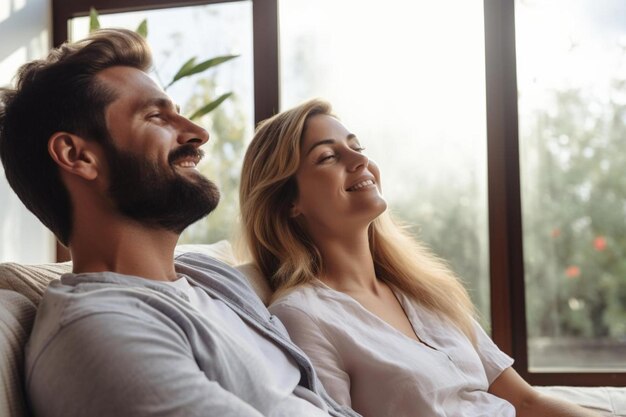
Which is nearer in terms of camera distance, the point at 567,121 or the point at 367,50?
the point at 567,121

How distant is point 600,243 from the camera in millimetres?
2822

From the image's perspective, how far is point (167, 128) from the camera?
4.57 ft

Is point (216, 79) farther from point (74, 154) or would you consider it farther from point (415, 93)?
point (74, 154)

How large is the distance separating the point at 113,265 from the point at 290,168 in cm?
68

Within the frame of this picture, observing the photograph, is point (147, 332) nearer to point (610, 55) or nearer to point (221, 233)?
point (221, 233)

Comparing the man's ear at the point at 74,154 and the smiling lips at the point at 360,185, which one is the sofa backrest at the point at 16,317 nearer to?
the man's ear at the point at 74,154

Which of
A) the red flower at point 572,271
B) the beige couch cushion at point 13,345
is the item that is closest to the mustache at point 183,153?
the beige couch cushion at point 13,345

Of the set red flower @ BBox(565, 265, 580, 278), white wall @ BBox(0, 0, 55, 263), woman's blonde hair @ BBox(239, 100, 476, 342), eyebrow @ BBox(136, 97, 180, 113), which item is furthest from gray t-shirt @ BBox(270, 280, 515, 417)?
white wall @ BBox(0, 0, 55, 263)

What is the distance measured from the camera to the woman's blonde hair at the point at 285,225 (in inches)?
74.5

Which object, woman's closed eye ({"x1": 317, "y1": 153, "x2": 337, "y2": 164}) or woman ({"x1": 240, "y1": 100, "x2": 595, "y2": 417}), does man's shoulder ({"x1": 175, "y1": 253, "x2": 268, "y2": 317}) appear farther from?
woman's closed eye ({"x1": 317, "y1": 153, "x2": 337, "y2": 164})

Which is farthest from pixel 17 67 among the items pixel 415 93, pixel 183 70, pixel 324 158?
→ pixel 324 158

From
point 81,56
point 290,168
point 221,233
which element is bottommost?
point 221,233

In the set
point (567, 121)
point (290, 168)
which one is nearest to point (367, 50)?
point (567, 121)

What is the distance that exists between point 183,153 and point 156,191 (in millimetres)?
98
